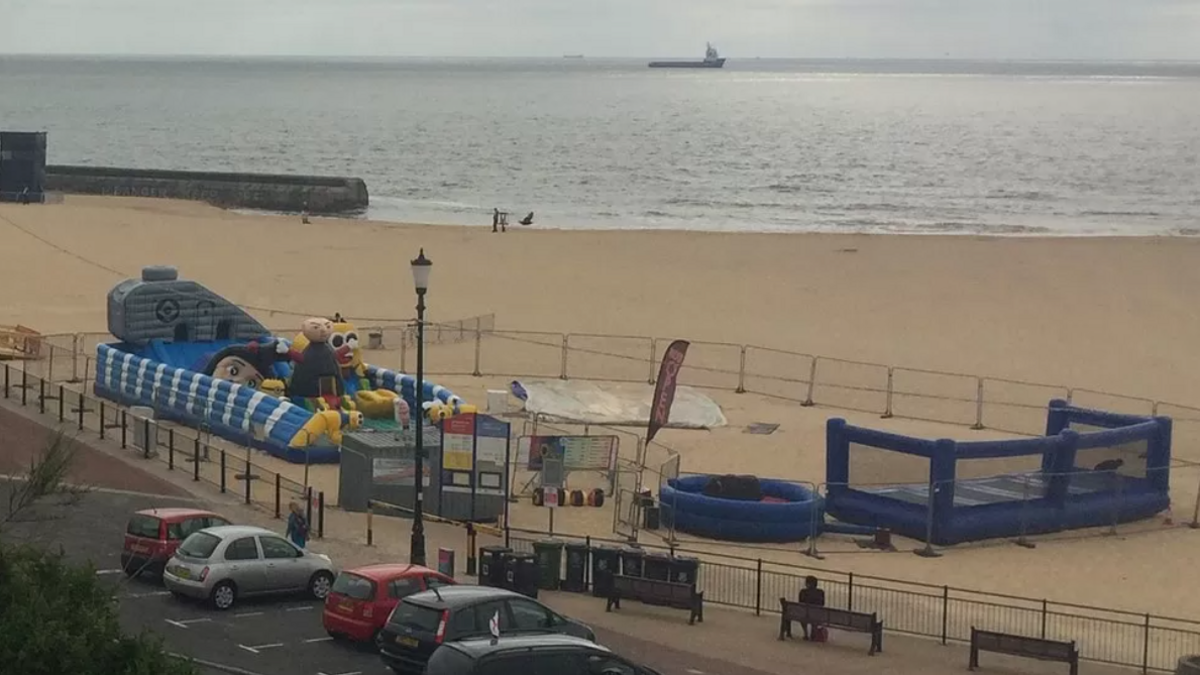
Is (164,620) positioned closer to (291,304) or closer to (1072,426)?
(1072,426)

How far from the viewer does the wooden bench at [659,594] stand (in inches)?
851

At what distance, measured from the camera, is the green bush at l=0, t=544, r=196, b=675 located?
1101 cm

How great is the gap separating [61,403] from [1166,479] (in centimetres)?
1917

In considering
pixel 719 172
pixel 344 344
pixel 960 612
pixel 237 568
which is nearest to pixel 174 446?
pixel 344 344

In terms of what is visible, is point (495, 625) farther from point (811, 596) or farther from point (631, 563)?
point (631, 563)

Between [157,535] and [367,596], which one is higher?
[157,535]

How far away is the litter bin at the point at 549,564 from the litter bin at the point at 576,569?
15 centimetres

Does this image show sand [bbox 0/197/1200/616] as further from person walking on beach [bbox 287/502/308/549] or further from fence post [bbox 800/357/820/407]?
person walking on beach [bbox 287/502/308/549]

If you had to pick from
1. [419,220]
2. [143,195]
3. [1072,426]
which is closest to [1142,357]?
[1072,426]

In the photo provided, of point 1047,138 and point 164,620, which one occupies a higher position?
point 1047,138

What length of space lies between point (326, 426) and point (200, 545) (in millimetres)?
10537

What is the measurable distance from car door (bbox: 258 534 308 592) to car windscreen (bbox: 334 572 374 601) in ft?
4.94

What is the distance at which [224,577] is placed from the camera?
20.3m

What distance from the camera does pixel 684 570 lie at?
22234 millimetres
